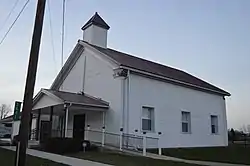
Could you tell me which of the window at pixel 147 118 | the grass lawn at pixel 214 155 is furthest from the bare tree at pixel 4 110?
the grass lawn at pixel 214 155

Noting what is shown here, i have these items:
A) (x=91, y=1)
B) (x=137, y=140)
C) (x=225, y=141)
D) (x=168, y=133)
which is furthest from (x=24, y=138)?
(x=225, y=141)

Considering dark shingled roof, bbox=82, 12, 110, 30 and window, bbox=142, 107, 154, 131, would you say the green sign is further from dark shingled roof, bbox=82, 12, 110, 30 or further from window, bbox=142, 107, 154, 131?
dark shingled roof, bbox=82, 12, 110, 30

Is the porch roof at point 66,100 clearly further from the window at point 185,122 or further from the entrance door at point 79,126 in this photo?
the window at point 185,122

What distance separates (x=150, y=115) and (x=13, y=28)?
952cm

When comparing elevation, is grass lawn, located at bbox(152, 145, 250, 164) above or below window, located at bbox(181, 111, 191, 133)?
below

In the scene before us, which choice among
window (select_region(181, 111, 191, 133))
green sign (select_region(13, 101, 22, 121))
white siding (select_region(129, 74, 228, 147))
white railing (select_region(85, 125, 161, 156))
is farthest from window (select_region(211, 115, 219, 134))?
green sign (select_region(13, 101, 22, 121))

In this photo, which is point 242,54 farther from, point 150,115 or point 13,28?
point 13,28

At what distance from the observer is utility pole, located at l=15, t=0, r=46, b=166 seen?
8.30m

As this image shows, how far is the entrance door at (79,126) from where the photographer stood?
21.1 m

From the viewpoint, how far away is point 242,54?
72.0 feet

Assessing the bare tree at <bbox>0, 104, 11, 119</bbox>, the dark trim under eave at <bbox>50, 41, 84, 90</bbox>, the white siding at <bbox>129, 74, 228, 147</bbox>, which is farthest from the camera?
the bare tree at <bbox>0, 104, 11, 119</bbox>

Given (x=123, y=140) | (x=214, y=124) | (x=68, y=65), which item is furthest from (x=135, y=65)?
(x=214, y=124)

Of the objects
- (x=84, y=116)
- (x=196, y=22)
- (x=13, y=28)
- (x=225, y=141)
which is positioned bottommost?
(x=225, y=141)

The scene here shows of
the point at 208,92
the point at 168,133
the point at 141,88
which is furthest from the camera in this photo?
the point at 208,92
